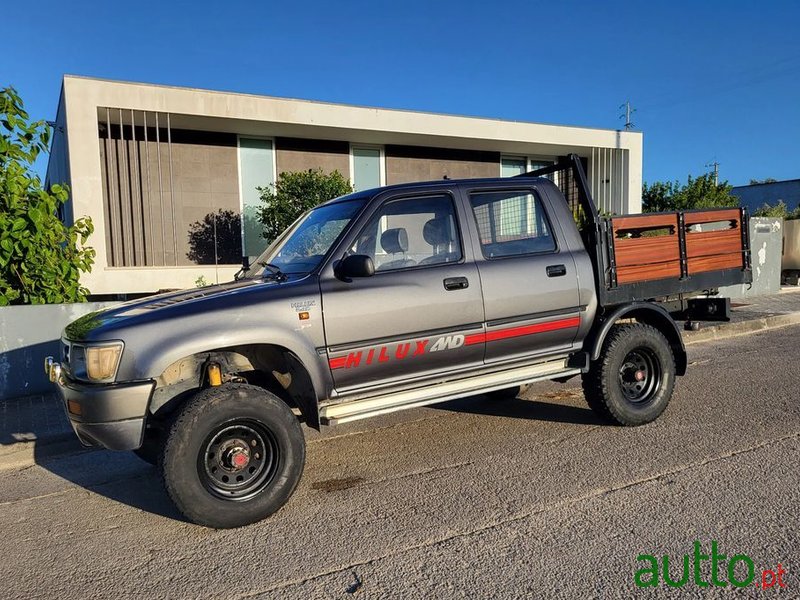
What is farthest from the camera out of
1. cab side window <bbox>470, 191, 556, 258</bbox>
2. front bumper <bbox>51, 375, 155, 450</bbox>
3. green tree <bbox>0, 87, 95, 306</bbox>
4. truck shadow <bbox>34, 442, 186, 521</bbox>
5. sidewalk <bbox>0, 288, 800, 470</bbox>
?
green tree <bbox>0, 87, 95, 306</bbox>

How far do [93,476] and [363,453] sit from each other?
2037 millimetres

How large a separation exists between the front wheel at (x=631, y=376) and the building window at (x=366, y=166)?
11.4 metres

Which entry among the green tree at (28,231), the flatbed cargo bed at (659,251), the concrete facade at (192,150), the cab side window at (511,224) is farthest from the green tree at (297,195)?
the cab side window at (511,224)

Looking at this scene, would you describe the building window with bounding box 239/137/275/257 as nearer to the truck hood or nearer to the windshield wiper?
the windshield wiper

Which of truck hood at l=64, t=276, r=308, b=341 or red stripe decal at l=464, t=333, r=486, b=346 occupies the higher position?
truck hood at l=64, t=276, r=308, b=341

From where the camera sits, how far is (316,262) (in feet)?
12.7

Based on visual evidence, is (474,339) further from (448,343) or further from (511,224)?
(511,224)

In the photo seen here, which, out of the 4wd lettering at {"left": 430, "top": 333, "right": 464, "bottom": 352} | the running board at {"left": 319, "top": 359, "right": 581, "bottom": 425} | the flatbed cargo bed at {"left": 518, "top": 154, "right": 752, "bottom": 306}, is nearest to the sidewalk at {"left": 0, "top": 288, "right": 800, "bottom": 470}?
the running board at {"left": 319, "top": 359, "right": 581, "bottom": 425}

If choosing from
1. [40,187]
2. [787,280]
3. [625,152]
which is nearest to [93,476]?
[40,187]

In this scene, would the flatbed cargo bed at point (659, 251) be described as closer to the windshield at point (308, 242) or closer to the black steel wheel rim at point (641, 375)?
the black steel wheel rim at point (641, 375)

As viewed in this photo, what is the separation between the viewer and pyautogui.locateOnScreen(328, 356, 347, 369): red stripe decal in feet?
12.0

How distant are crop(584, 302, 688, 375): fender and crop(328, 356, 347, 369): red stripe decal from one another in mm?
2104

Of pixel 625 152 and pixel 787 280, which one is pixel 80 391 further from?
pixel 787 280

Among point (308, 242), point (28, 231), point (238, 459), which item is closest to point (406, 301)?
point (308, 242)
